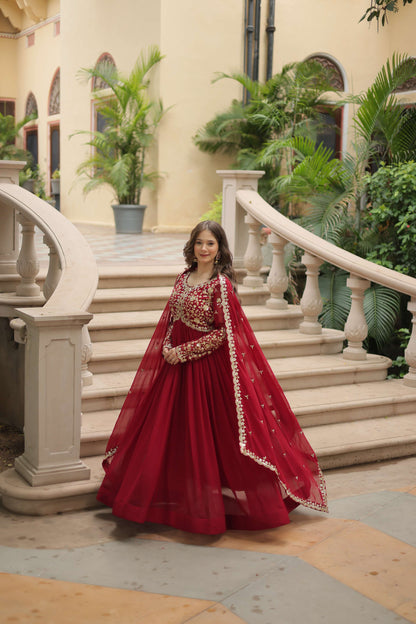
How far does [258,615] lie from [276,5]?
10183 mm

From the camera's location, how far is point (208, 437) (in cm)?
341

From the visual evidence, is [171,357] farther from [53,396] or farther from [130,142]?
[130,142]

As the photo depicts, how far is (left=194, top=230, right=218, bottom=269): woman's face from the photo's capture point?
11.8ft

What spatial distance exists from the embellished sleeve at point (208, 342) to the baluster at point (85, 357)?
95 cm

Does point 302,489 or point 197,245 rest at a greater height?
point 197,245

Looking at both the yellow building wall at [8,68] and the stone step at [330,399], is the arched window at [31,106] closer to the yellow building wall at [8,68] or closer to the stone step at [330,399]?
the yellow building wall at [8,68]

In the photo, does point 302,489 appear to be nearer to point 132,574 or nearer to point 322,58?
point 132,574

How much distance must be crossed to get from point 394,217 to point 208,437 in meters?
4.17

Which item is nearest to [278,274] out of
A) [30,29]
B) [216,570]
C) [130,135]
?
[216,570]

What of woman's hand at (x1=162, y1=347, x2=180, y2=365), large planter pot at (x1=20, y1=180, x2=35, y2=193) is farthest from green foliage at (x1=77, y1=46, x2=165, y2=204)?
woman's hand at (x1=162, y1=347, x2=180, y2=365)

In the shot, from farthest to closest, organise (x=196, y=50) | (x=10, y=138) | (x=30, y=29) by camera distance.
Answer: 1. (x=30, y=29)
2. (x=10, y=138)
3. (x=196, y=50)

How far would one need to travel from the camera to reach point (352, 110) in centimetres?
1188

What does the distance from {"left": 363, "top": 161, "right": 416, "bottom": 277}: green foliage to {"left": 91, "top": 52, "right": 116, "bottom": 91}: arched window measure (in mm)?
6208

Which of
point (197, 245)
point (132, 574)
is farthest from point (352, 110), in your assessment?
point (132, 574)
